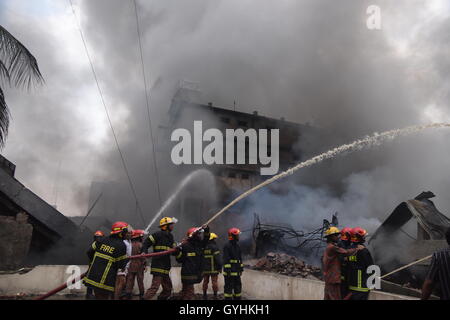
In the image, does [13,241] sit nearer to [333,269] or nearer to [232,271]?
[232,271]

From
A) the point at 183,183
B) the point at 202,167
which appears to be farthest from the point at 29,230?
the point at 202,167

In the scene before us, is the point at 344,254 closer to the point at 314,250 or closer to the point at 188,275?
the point at 188,275

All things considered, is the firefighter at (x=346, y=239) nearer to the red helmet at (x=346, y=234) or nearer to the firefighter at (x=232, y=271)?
the red helmet at (x=346, y=234)

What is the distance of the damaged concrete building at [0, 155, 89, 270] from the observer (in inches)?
342

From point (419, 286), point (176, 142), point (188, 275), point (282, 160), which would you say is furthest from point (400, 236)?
point (282, 160)

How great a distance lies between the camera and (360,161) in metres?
35.6

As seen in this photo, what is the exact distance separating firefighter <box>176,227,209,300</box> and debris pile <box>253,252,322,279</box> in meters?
5.30

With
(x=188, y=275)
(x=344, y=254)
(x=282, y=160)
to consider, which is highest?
(x=282, y=160)

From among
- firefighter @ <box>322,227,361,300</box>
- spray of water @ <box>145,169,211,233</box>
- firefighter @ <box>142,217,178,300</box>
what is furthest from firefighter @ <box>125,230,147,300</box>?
spray of water @ <box>145,169,211,233</box>
